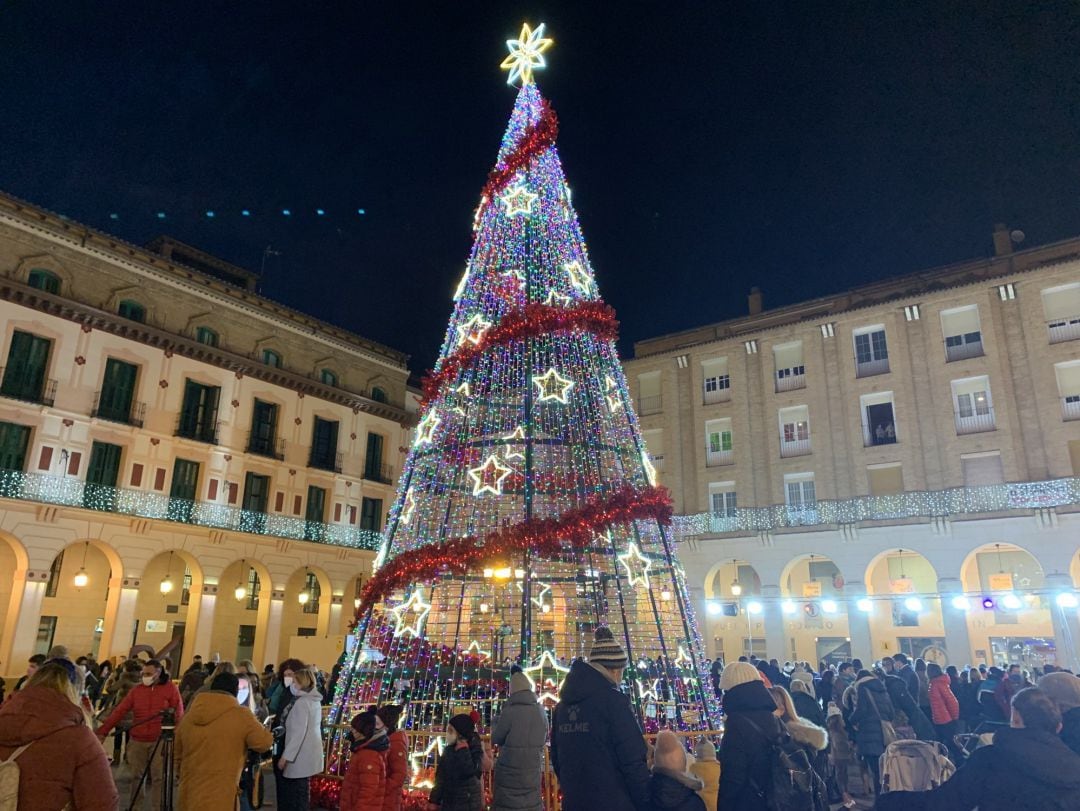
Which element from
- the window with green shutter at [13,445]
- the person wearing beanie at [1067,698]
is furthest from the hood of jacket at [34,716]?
the window with green shutter at [13,445]

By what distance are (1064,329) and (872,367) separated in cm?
526

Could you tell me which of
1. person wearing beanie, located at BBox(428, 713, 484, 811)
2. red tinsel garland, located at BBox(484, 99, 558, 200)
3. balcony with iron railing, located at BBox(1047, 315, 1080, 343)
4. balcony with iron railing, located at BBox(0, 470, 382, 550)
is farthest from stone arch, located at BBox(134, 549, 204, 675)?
balcony with iron railing, located at BBox(1047, 315, 1080, 343)

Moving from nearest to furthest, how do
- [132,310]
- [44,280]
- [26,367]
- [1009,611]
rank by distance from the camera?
[26,367] < [44,280] < [1009,611] < [132,310]

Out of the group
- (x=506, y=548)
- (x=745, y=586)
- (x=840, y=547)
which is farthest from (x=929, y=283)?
(x=506, y=548)

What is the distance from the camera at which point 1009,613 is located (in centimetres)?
2191

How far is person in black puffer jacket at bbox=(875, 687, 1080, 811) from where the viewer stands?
9.45 ft

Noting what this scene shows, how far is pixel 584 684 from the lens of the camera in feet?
12.6

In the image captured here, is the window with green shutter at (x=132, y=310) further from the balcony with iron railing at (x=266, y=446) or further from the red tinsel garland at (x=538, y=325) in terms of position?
the red tinsel garland at (x=538, y=325)

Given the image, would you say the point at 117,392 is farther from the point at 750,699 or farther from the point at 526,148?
the point at 750,699

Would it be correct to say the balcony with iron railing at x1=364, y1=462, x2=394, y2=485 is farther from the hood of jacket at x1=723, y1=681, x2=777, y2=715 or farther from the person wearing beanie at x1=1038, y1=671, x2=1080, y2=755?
the person wearing beanie at x1=1038, y1=671, x2=1080, y2=755

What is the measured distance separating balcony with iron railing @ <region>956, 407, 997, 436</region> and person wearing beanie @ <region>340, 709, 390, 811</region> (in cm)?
2187

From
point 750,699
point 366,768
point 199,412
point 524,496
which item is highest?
point 199,412

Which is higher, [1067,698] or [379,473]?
[379,473]

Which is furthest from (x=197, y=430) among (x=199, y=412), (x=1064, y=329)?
(x=1064, y=329)
